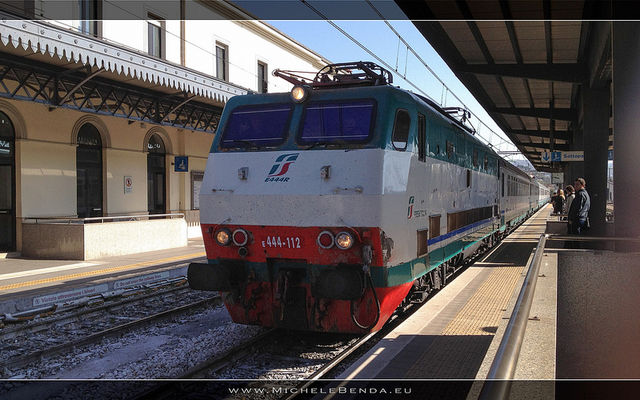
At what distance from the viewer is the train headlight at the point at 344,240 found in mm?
5859

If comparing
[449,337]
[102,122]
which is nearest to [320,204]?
[449,337]

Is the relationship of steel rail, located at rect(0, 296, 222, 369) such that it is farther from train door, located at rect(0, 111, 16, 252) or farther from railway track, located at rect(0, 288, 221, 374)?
train door, located at rect(0, 111, 16, 252)

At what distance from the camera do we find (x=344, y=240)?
5.89m

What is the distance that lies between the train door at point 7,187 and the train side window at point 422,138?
40.7 ft

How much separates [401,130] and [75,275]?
918 centimetres

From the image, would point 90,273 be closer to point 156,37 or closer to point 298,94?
point 298,94

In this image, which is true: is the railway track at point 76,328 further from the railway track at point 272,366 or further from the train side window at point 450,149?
the train side window at point 450,149

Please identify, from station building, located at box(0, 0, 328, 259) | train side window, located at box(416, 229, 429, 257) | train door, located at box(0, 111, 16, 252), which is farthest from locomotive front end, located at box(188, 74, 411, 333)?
train door, located at box(0, 111, 16, 252)

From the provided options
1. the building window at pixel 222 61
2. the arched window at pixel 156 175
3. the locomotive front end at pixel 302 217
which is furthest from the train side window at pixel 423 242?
the building window at pixel 222 61

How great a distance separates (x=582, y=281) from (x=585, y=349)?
141 centimetres

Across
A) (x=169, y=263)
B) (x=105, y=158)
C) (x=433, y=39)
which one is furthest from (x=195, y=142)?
(x=433, y=39)

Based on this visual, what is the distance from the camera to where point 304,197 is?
6094mm

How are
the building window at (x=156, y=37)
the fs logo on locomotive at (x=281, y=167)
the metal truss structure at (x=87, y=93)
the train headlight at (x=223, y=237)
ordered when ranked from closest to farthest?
the fs logo on locomotive at (x=281, y=167) < the train headlight at (x=223, y=237) < the metal truss structure at (x=87, y=93) < the building window at (x=156, y=37)

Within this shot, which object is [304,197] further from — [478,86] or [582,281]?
[478,86]
